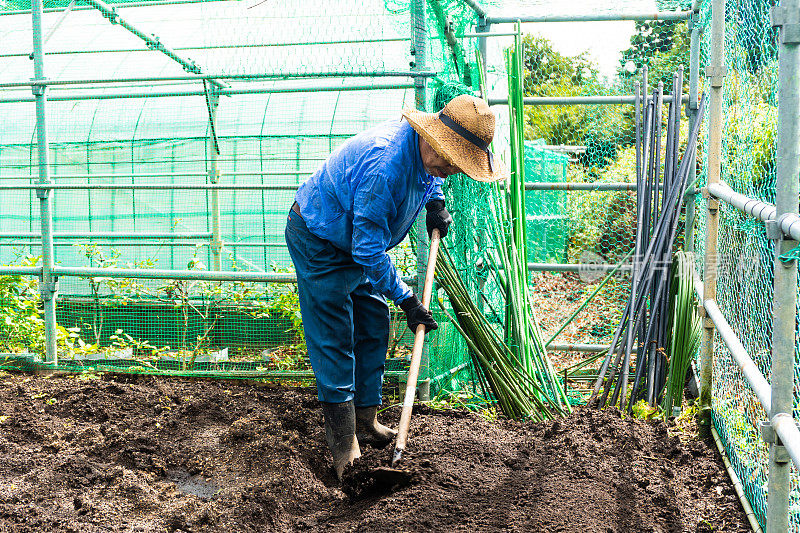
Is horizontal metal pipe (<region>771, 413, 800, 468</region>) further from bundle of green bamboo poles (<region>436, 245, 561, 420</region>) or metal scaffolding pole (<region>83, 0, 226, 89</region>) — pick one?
metal scaffolding pole (<region>83, 0, 226, 89</region>)

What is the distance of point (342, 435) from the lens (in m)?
3.37

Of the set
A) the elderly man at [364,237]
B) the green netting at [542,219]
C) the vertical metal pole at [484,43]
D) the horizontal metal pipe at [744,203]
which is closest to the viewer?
the horizontal metal pipe at [744,203]

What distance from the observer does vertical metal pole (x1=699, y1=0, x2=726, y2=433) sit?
12.3ft

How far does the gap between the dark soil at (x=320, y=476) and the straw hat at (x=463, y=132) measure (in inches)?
52.4

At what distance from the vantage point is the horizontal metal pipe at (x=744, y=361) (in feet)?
7.92

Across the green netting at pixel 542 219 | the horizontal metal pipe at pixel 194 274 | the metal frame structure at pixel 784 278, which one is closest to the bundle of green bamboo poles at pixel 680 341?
the metal frame structure at pixel 784 278

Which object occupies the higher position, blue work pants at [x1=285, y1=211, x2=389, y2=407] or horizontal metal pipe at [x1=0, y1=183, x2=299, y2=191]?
horizontal metal pipe at [x1=0, y1=183, x2=299, y2=191]

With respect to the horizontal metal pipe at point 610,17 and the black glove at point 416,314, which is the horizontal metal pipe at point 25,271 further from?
the horizontal metal pipe at point 610,17

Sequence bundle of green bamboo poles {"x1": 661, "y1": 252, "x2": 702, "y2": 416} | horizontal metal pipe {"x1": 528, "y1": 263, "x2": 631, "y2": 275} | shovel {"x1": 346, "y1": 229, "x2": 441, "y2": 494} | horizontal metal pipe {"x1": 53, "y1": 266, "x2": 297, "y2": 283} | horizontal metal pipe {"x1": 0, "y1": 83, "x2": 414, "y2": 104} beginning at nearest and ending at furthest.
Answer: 1. shovel {"x1": 346, "y1": 229, "x2": 441, "y2": 494}
2. bundle of green bamboo poles {"x1": 661, "y1": 252, "x2": 702, "y2": 416}
3. horizontal metal pipe {"x1": 0, "y1": 83, "x2": 414, "y2": 104}
4. horizontal metal pipe {"x1": 53, "y1": 266, "x2": 297, "y2": 283}
5. horizontal metal pipe {"x1": 528, "y1": 263, "x2": 631, "y2": 275}

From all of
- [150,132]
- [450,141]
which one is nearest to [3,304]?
[450,141]

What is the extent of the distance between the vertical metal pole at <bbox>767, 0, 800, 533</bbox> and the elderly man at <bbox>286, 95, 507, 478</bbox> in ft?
4.13

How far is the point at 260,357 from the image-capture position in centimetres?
573

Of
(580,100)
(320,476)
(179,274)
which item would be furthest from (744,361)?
(179,274)

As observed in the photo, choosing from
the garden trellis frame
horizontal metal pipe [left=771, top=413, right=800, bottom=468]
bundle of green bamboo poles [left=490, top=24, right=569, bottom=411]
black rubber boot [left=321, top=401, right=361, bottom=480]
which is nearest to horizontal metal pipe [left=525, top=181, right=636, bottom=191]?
the garden trellis frame
